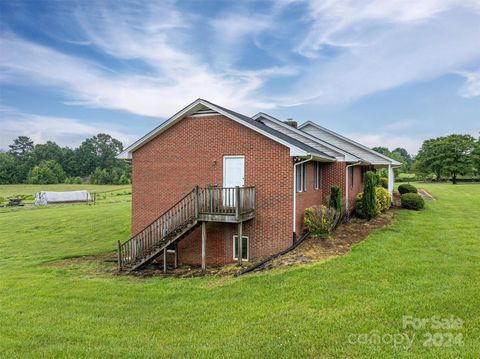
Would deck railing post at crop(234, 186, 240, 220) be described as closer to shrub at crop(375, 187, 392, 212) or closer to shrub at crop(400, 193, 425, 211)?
shrub at crop(375, 187, 392, 212)

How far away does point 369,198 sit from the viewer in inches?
670

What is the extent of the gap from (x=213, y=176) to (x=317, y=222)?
444 cm

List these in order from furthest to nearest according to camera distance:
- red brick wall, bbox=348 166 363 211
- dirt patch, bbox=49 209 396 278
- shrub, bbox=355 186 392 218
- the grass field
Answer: the grass field → red brick wall, bbox=348 166 363 211 → shrub, bbox=355 186 392 218 → dirt patch, bbox=49 209 396 278

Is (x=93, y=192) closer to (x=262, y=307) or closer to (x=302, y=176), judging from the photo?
(x=302, y=176)

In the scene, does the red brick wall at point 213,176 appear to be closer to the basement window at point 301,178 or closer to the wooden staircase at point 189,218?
the wooden staircase at point 189,218

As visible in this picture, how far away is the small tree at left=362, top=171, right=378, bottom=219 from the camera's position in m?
17.0

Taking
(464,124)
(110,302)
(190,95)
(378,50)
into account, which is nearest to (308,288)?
(110,302)

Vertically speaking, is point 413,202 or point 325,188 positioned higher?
point 325,188

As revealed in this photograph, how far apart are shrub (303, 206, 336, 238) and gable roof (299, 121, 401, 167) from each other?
9.29 m

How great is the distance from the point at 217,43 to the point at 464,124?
201 ft

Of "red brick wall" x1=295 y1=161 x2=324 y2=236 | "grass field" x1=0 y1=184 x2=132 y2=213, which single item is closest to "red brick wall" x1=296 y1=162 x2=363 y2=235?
"red brick wall" x1=295 y1=161 x2=324 y2=236

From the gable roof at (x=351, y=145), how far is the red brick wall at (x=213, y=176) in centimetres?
1030

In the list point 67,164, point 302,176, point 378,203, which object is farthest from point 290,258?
point 67,164

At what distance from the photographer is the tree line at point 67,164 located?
8944cm
